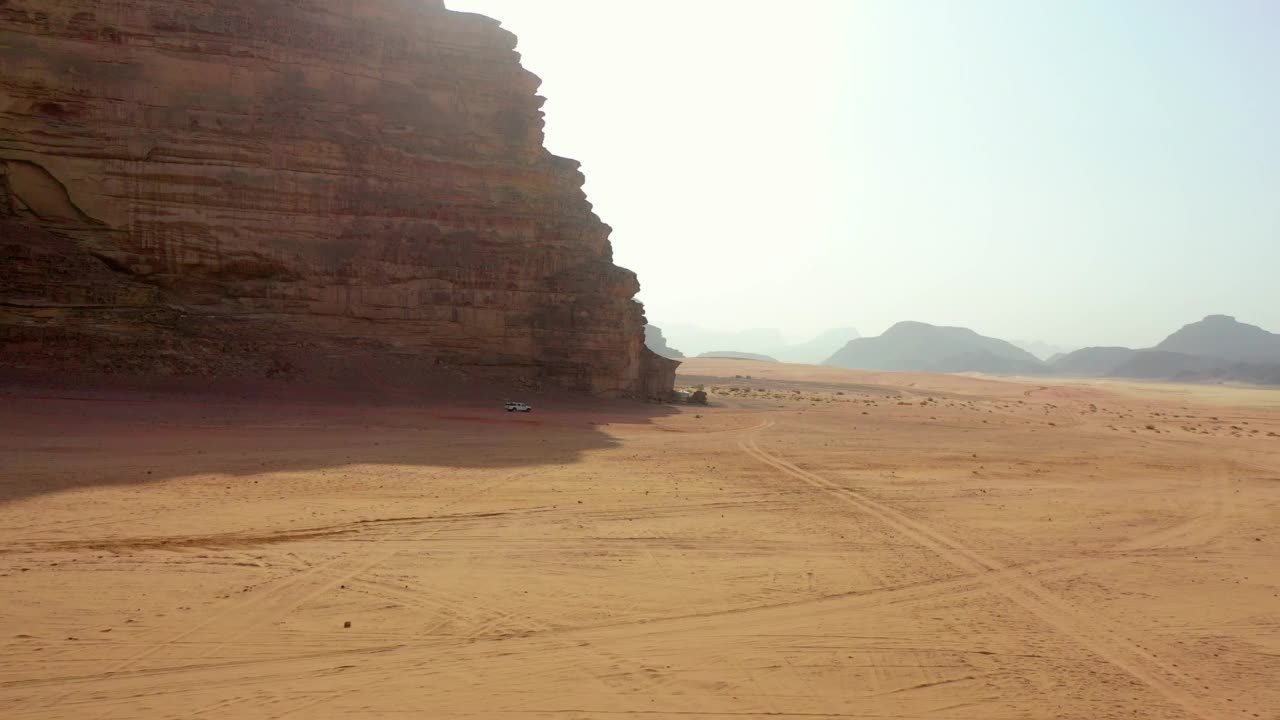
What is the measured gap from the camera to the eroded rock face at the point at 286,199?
25.6 meters

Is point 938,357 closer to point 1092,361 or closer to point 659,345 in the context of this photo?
point 1092,361

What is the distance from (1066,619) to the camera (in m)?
7.55

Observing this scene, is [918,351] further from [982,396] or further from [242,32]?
[242,32]

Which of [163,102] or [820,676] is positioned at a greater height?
[163,102]

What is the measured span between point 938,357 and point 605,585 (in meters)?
185

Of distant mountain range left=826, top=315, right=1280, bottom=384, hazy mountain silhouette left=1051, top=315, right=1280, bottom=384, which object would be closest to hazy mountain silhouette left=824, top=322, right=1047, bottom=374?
distant mountain range left=826, top=315, right=1280, bottom=384

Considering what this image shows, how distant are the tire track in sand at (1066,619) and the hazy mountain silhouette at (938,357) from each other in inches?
6287

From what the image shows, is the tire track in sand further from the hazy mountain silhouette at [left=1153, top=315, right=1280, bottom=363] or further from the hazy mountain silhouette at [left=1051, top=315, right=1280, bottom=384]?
the hazy mountain silhouette at [left=1153, top=315, right=1280, bottom=363]

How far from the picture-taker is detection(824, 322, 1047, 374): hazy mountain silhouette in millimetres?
166500

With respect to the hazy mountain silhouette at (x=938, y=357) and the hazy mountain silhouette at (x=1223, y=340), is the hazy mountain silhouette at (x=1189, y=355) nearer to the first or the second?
the hazy mountain silhouette at (x=1223, y=340)

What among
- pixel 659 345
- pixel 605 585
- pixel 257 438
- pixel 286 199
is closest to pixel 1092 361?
pixel 659 345

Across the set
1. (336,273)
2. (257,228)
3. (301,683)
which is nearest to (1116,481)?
(301,683)

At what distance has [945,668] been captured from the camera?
6.29m

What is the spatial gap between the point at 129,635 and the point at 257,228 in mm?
23984
